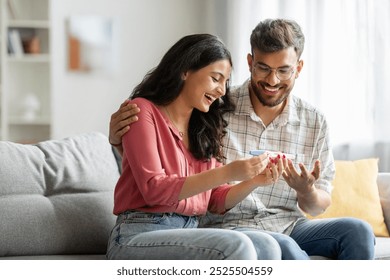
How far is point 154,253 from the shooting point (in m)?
1.74

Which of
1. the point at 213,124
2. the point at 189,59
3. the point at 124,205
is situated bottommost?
the point at 124,205

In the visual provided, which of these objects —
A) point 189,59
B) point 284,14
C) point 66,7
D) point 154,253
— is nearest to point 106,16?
point 66,7

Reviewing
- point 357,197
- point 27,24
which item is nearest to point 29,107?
point 27,24

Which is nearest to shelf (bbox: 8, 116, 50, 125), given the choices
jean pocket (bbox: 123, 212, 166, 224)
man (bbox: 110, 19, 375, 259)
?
man (bbox: 110, 19, 375, 259)

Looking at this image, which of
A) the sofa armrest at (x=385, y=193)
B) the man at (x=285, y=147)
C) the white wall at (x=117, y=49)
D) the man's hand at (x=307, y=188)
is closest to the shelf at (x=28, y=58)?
the white wall at (x=117, y=49)

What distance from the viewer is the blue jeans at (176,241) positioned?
1669 mm

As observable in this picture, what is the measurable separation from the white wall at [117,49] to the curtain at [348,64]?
1316 millimetres

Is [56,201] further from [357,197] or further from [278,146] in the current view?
[357,197]

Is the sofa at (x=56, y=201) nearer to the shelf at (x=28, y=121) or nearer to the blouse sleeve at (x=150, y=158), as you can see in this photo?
the blouse sleeve at (x=150, y=158)

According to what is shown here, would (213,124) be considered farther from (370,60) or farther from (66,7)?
(66,7)

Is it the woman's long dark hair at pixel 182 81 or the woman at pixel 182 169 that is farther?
the woman's long dark hair at pixel 182 81
